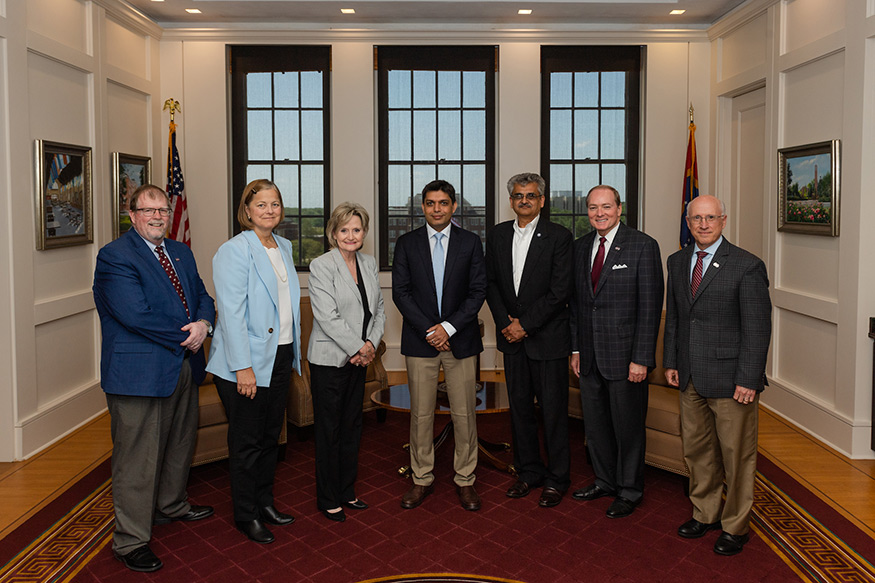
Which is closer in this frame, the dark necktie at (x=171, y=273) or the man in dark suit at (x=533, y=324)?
the dark necktie at (x=171, y=273)

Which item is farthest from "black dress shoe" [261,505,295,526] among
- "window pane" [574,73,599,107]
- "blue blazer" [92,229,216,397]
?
"window pane" [574,73,599,107]

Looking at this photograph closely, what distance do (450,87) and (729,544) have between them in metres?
5.72

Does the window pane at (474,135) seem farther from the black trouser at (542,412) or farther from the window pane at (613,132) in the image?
the black trouser at (542,412)

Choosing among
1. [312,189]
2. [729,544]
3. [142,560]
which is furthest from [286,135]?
[729,544]

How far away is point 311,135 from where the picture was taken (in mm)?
7949

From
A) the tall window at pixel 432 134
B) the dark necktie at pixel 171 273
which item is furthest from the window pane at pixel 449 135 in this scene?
the dark necktie at pixel 171 273

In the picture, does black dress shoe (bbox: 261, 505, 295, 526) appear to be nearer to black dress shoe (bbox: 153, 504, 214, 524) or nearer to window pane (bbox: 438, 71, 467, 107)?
black dress shoe (bbox: 153, 504, 214, 524)

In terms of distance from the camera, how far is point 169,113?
7.68 meters

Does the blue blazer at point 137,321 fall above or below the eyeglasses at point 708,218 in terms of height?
below

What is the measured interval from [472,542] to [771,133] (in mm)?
4522

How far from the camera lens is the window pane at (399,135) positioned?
7973 millimetres

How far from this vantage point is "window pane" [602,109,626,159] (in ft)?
26.1

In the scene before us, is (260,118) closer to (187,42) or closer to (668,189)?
(187,42)

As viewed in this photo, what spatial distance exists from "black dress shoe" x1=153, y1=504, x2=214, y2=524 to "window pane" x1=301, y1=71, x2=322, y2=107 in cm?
499
